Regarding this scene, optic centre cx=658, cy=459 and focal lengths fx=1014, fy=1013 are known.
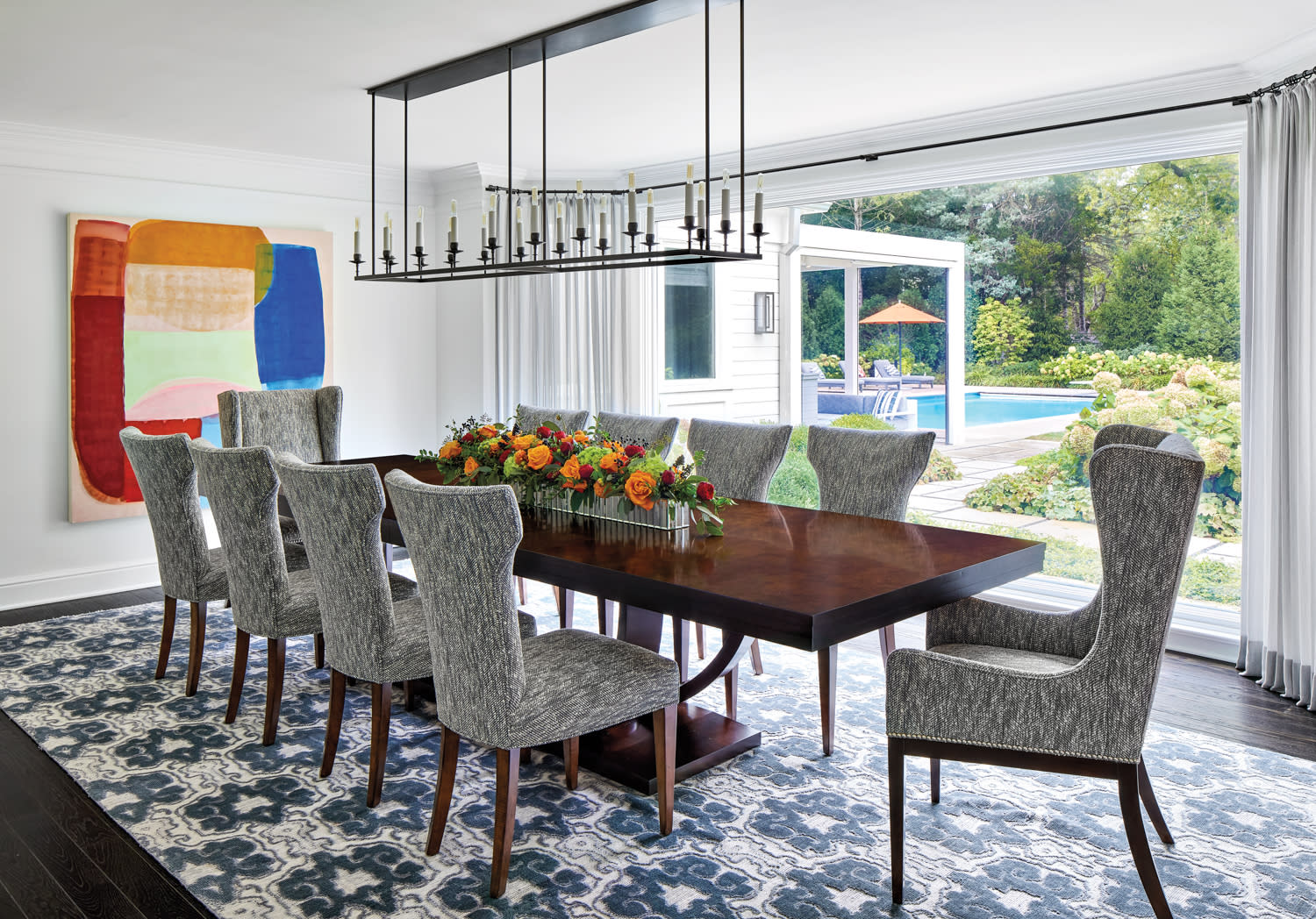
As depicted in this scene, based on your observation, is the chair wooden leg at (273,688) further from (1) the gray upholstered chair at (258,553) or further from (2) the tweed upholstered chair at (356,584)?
(2) the tweed upholstered chair at (356,584)

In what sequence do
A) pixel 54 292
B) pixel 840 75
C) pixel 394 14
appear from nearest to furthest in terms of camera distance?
pixel 394 14 → pixel 840 75 → pixel 54 292

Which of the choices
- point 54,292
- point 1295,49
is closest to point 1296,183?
point 1295,49

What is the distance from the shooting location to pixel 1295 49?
3740 mm

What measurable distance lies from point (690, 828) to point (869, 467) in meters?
1.61

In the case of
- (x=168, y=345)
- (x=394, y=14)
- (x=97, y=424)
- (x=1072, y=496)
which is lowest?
(x=1072, y=496)

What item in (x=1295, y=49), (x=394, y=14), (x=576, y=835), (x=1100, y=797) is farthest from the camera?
(x=1295, y=49)

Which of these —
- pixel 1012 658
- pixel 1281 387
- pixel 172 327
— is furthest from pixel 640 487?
pixel 172 327

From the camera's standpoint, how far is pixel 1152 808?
2645 millimetres

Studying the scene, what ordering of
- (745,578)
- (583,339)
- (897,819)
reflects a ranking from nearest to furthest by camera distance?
(897,819), (745,578), (583,339)

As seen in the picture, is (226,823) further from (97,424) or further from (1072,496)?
(1072,496)

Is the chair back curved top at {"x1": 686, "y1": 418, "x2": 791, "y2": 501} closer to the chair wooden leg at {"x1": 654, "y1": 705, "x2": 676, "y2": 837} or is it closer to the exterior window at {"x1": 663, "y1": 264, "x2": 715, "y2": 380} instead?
the chair wooden leg at {"x1": 654, "y1": 705, "x2": 676, "y2": 837}

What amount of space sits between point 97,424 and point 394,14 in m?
3.31

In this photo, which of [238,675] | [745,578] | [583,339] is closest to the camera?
[745,578]

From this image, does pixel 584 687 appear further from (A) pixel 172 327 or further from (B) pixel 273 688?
(A) pixel 172 327
